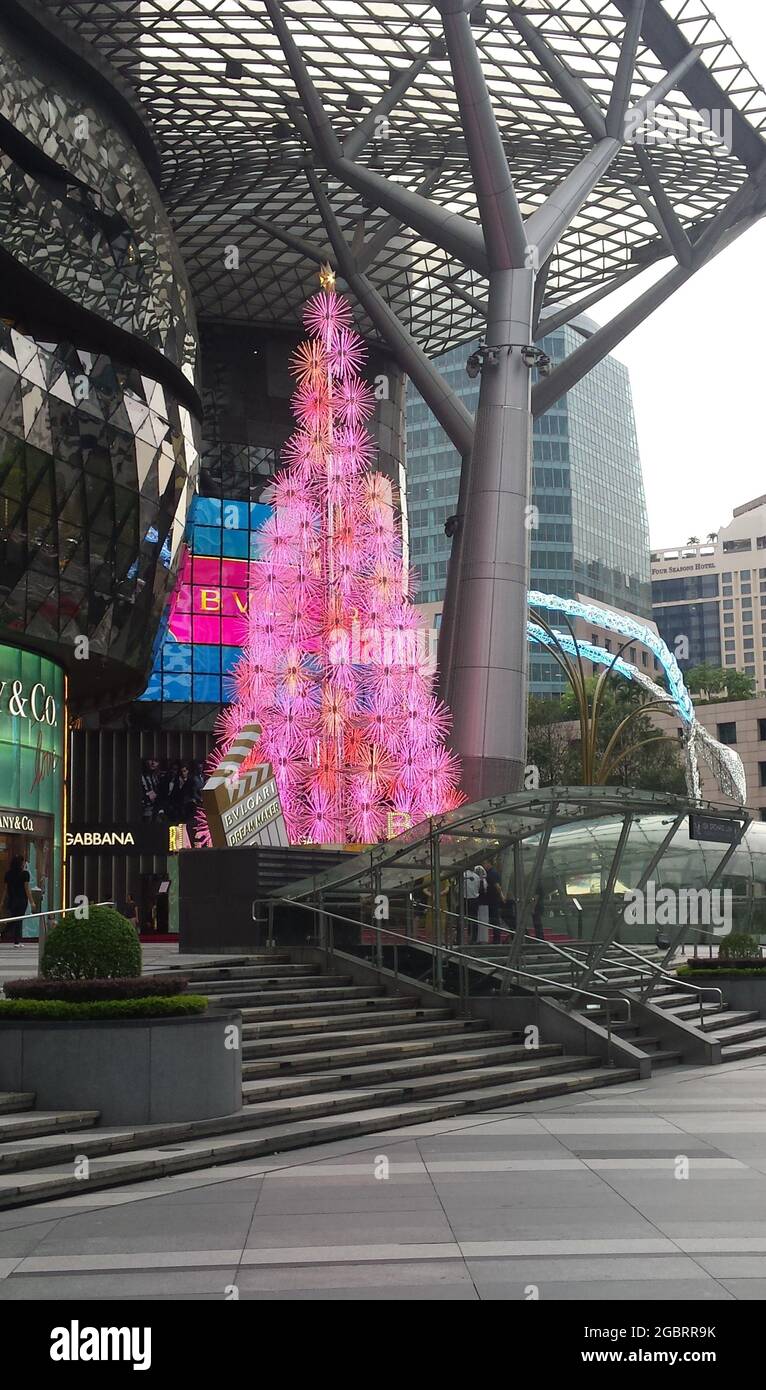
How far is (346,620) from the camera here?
32281 millimetres

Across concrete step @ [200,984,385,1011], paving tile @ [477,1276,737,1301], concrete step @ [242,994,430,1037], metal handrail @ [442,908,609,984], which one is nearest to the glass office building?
metal handrail @ [442,908,609,984]

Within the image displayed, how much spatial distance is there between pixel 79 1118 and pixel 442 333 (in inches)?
2598

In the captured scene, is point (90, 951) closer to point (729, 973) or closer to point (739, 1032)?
point (739, 1032)

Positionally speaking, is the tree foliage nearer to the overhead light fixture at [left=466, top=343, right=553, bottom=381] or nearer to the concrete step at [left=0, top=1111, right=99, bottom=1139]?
the overhead light fixture at [left=466, top=343, right=553, bottom=381]

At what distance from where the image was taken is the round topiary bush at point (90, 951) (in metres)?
15.3

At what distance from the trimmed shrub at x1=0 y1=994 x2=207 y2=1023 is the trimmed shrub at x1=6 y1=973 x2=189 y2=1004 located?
0.10 m

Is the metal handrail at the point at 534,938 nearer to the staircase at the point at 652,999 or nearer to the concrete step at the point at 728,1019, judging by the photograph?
the staircase at the point at 652,999

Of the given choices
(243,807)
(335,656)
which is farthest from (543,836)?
(335,656)

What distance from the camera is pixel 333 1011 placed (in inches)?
826

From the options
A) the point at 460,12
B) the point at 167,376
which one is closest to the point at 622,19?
the point at 460,12

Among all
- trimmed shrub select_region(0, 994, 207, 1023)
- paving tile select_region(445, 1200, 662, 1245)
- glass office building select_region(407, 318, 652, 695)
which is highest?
glass office building select_region(407, 318, 652, 695)

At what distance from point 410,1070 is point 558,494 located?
147 metres

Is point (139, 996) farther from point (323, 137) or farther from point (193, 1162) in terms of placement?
point (323, 137)

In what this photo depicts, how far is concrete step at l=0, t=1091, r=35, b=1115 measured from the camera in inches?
547
